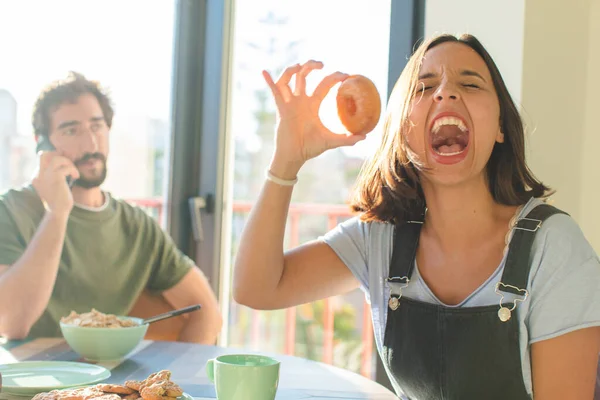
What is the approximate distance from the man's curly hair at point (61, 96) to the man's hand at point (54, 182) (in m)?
0.07

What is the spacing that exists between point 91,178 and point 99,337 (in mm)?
699

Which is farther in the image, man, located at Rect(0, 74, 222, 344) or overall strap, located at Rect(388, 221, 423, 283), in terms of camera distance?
man, located at Rect(0, 74, 222, 344)

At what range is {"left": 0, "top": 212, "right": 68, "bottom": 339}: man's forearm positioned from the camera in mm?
1611

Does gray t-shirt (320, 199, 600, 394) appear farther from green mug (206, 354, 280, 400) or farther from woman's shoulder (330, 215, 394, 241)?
green mug (206, 354, 280, 400)

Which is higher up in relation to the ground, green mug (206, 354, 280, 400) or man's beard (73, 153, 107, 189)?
man's beard (73, 153, 107, 189)

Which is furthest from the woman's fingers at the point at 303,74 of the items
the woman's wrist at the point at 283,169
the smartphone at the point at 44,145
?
the smartphone at the point at 44,145

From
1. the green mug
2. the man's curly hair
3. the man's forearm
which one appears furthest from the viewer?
the man's curly hair

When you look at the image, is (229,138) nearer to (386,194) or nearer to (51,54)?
(51,54)

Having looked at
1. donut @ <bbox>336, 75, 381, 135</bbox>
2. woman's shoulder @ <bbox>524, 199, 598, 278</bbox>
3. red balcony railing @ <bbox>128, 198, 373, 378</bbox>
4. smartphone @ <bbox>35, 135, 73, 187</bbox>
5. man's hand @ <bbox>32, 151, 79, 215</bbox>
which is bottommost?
red balcony railing @ <bbox>128, 198, 373, 378</bbox>

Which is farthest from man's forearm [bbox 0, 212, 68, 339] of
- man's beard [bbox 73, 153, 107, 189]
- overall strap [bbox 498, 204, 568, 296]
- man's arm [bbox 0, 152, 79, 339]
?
overall strap [bbox 498, 204, 568, 296]

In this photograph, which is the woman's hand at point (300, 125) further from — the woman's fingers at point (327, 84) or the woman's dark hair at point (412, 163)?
the woman's dark hair at point (412, 163)

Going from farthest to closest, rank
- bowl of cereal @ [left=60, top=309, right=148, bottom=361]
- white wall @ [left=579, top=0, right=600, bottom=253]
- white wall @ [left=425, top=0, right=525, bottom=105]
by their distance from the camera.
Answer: white wall @ [left=579, top=0, right=600, bottom=253] → white wall @ [left=425, top=0, right=525, bottom=105] → bowl of cereal @ [left=60, top=309, right=148, bottom=361]

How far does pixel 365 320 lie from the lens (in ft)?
10.8

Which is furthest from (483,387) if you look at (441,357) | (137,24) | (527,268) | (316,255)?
(137,24)
